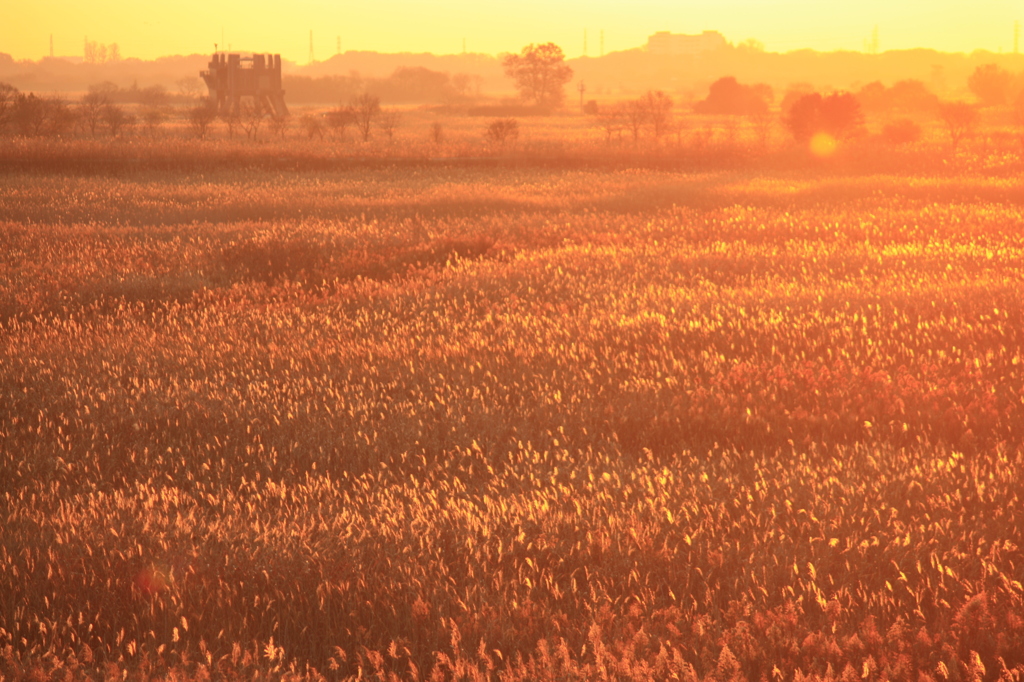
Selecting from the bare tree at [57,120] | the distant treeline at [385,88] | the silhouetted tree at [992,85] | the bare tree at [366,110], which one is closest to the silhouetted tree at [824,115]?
the bare tree at [366,110]

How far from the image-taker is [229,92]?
7281 centimetres

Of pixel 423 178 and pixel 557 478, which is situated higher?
pixel 423 178

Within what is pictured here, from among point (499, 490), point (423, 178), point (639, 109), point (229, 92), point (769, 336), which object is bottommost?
point (499, 490)

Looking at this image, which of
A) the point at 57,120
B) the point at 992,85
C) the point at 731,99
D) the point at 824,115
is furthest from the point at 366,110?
the point at 992,85

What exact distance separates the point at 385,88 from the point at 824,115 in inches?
4233

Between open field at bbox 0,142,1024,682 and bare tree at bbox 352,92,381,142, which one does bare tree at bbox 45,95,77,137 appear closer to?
bare tree at bbox 352,92,381,142

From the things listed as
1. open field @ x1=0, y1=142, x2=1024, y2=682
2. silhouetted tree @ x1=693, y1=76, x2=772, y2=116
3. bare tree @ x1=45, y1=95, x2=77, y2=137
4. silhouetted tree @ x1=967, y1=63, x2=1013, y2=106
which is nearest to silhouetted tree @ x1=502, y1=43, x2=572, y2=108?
silhouetted tree @ x1=693, y1=76, x2=772, y2=116

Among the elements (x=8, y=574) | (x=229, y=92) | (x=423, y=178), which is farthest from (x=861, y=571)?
(x=229, y=92)

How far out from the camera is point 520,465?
5.51 meters

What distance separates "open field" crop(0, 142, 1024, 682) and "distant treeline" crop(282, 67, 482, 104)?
120469mm

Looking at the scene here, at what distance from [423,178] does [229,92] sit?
51.4 m

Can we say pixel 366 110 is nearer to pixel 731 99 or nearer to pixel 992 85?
pixel 731 99

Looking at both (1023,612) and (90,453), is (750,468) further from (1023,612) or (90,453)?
(90,453)

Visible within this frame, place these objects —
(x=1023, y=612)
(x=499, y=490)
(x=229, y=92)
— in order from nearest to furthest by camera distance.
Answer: (x=1023, y=612) < (x=499, y=490) < (x=229, y=92)
